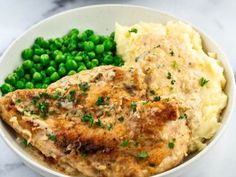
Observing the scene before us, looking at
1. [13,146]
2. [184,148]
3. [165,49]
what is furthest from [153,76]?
[13,146]

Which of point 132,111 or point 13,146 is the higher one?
point 132,111

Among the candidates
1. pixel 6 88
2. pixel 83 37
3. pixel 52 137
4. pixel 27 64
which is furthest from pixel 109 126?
pixel 83 37

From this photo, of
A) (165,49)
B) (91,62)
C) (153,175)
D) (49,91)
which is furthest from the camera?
(91,62)

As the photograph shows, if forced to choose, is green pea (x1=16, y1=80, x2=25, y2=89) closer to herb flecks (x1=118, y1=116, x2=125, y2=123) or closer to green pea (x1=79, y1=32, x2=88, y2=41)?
green pea (x1=79, y1=32, x2=88, y2=41)

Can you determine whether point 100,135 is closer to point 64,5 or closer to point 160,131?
point 160,131

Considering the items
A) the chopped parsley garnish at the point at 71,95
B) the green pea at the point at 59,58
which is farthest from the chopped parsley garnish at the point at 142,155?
the green pea at the point at 59,58
